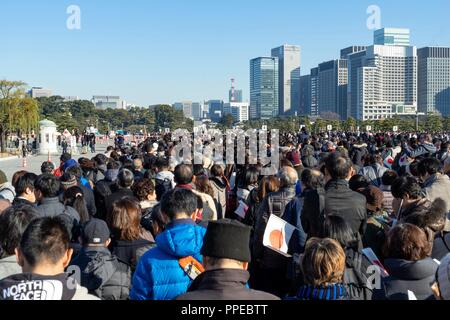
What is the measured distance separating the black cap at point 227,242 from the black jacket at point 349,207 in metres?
2.25

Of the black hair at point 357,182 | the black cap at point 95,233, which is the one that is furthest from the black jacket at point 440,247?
the black cap at point 95,233

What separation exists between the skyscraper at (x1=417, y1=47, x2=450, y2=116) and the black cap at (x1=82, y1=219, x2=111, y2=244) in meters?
195

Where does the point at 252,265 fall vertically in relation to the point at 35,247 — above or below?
below

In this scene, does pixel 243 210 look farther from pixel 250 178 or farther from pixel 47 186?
pixel 47 186

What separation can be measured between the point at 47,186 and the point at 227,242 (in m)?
3.36

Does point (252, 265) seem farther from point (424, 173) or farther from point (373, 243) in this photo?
point (424, 173)

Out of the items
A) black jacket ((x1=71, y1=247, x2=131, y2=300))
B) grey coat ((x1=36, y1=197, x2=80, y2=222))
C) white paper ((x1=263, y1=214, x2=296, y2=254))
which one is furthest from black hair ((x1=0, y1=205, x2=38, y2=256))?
white paper ((x1=263, y1=214, x2=296, y2=254))

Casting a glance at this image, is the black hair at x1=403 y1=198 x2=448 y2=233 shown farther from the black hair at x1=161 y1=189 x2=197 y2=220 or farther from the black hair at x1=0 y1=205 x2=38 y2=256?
the black hair at x1=0 y1=205 x2=38 y2=256

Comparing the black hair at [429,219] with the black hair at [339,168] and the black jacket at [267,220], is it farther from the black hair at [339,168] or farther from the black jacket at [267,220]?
the black jacket at [267,220]

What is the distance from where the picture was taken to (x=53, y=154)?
1527 inches

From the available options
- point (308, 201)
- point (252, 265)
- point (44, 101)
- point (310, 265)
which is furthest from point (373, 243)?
point (44, 101)

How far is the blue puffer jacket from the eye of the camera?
3.45 meters

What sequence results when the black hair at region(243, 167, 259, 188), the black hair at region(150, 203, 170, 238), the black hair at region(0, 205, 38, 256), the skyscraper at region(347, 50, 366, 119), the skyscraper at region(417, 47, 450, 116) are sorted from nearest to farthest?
the black hair at region(0, 205, 38, 256) < the black hair at region(150, 203, 170, 238) < the black hair at region(243, 167, 259, 188) < the skyscraper at region(347, 50, 366, 119) < the skyscraper at region(417, 47, 450, 116)
